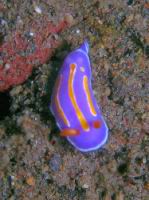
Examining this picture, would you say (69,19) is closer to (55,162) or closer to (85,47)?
(85,47)

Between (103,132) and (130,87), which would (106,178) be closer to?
(103,132)

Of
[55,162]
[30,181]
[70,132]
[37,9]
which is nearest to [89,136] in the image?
[70,132]

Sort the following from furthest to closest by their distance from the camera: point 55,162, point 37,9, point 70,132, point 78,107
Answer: point 37,9
point 55,162
point 78,107
point 70,132

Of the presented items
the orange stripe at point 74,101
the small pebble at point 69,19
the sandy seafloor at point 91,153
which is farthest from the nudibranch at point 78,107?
the small pebble at point 69,19

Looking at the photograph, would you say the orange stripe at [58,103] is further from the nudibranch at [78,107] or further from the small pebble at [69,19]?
the small pebble at [69,19]

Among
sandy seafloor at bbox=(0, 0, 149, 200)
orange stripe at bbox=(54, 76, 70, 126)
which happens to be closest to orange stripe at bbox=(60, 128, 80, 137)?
orange stripe at bbox=(54, 76, 70, 126)

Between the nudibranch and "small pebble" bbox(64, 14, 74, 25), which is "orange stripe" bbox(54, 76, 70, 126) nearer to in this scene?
the nudibranch

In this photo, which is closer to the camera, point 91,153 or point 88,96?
point 88,96

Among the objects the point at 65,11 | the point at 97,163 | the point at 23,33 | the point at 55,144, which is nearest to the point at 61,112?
the point at 55,144
